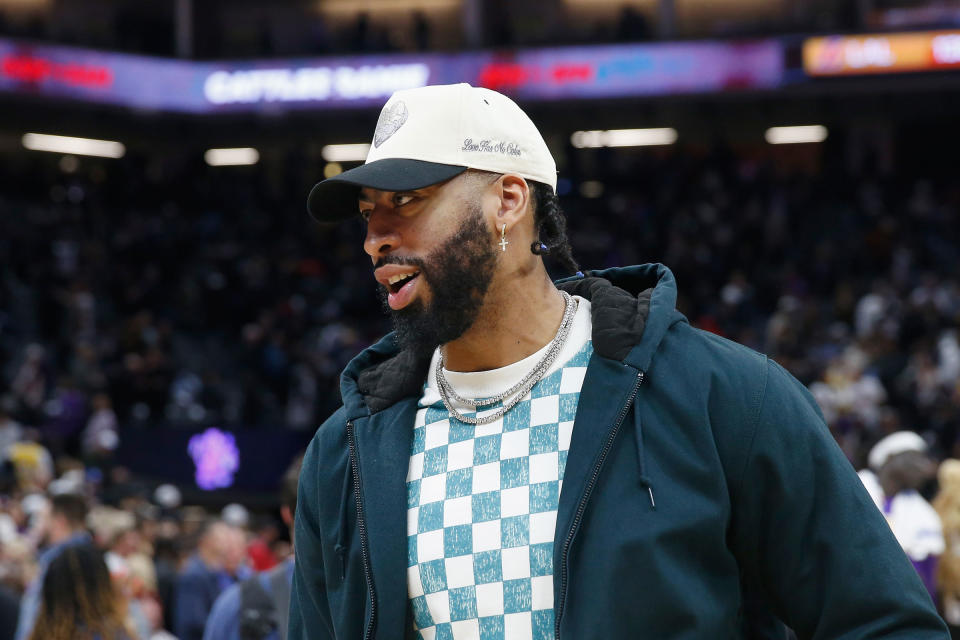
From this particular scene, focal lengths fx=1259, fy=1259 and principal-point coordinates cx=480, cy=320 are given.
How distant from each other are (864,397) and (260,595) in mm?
9819

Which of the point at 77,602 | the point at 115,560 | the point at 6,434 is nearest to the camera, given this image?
the point at 77,602

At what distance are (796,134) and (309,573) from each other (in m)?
25.1

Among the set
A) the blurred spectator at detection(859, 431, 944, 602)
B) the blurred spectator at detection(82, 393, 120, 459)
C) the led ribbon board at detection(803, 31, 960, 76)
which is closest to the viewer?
the blurred spectator at detection(859, 431, 944, 602)

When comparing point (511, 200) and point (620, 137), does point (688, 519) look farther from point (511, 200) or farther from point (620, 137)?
point (620, 137)

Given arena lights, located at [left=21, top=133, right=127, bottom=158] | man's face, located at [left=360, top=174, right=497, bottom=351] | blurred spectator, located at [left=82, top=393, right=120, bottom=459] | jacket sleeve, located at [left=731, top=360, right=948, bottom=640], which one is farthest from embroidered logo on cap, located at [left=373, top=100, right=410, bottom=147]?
arena lights, located at [left=21, top=133, right=127, bottom=158]

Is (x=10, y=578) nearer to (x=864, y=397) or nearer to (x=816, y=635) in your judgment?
(x=816, y=635)

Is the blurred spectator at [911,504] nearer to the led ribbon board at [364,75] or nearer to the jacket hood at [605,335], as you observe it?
the jacket hood at [605,335]

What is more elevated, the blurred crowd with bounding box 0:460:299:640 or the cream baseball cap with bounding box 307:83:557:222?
the cream baseball cap with bounding box 307:83:557:222

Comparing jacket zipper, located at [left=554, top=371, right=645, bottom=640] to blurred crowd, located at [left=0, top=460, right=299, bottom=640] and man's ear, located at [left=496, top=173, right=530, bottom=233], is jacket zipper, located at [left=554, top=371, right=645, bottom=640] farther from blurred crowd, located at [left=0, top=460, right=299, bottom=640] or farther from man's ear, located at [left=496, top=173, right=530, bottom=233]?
blurred crowd, located at [left=0, top=460, right=299, bottom=640]

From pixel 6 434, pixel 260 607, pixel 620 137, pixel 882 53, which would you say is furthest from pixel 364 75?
pixel 260 607

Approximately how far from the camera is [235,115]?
24.5 meters

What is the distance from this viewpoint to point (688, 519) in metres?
1.90

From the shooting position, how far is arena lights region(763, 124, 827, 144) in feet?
84.0

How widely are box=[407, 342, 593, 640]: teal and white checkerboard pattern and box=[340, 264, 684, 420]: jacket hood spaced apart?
0.09m
